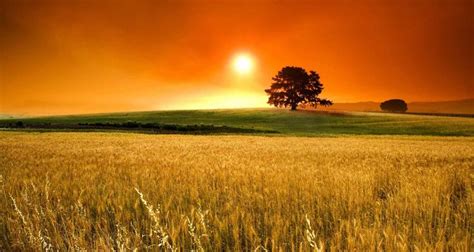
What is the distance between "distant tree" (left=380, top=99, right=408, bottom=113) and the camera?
544 feet

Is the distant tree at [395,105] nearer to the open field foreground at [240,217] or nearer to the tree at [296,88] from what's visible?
the tree at [296,88]

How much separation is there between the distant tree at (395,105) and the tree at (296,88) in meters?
93.5

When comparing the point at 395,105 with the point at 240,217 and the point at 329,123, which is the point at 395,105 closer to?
the point at 329,123

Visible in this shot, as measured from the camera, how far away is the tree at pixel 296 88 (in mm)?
86938

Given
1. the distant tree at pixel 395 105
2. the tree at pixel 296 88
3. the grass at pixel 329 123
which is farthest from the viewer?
the distant tree at pixel 395 105

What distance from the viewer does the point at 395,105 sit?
16650 cm

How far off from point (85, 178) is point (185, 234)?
5.02 m

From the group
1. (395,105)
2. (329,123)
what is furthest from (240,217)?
(395,105)

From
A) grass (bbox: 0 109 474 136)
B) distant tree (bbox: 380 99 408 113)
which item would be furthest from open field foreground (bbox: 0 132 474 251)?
distant tree (bbox: 380 99 408 113)

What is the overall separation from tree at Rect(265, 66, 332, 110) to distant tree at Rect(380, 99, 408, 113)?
9354cm

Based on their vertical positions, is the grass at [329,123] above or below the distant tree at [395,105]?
below

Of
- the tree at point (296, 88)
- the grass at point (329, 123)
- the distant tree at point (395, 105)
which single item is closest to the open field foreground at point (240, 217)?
the grass at point (329, 123)

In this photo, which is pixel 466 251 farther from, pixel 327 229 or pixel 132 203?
pixel 132 203

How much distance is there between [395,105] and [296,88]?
98.4 m
